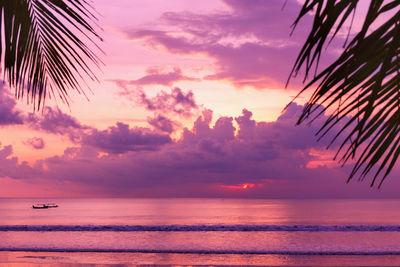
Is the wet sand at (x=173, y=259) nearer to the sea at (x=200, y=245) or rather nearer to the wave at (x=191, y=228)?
the sea at (x=200, y=245)

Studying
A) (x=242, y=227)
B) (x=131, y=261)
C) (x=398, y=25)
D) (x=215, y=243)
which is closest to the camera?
(x=398, y=25)

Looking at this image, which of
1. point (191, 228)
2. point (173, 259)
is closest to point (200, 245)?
point (173, 259)

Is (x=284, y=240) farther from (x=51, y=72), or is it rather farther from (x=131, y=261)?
(x=51, y=72)

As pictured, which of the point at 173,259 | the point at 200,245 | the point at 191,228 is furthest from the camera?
the point at 191,228

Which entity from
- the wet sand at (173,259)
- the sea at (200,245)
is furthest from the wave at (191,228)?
the wet sand at (173,259)

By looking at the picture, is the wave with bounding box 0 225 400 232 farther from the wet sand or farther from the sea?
the wet sand

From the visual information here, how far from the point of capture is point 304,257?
72.5 ft

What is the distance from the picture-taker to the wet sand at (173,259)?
19734 millimetres

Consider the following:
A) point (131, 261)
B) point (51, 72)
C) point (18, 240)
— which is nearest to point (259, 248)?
point (131, 261)

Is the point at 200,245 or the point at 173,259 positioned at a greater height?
the point at 200,245

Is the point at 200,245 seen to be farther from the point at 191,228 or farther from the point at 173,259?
the point at 191,228

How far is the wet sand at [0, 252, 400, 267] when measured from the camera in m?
19.7

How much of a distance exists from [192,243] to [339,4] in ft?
90.6

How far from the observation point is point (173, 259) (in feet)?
70.4
